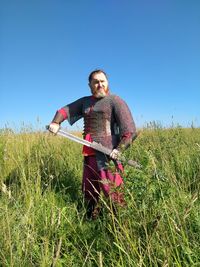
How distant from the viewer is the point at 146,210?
238cm

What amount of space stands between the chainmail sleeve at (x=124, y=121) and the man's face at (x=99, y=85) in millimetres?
154

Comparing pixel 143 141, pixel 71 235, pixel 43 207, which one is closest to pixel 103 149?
pixel 43 207

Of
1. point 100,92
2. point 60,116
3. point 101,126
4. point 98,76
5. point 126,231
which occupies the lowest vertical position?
point 126,231

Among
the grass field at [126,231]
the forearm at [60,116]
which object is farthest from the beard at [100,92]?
the grass field at [126,231]

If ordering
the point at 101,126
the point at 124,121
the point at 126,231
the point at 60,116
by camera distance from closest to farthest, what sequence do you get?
the point at 126,231
the point at 124,121
the point at 101,126
the point at 60,116

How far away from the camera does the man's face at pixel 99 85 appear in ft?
12.5

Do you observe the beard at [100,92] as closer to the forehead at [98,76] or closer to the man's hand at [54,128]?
the forehead at [98,76]

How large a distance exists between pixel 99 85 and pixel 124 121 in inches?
18.2

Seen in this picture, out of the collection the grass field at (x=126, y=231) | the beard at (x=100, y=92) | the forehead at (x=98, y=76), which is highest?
the forehead at (x=98, y=76)

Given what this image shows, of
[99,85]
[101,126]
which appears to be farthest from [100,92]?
[101,126]

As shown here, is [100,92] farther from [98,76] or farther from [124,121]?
[124,121]

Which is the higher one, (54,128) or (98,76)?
(98,76)

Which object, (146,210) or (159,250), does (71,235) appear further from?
(159,250)

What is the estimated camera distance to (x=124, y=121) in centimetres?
366
